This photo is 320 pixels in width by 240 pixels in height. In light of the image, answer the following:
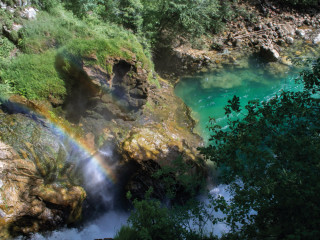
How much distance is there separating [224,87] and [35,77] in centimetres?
976

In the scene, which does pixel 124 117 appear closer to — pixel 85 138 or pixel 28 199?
pixel 85 138

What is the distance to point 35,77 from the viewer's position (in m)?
8.57

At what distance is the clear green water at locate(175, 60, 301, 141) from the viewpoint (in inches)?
496

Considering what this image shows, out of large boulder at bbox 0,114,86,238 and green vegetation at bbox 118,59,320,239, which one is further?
large boulder at bbox 0,114,86,238

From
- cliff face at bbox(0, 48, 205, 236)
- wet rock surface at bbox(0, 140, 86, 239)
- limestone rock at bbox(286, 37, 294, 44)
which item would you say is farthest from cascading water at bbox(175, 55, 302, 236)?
wet rock surface at bbox(0, 140, 86, 239)

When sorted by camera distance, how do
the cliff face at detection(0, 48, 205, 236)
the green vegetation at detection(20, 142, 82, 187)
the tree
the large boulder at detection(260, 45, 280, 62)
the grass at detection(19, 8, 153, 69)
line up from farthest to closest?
the large boulder at detection(260, 45, 280, 62) → the grass at detection(19, 8, 153, 69) → the green vegetation at detection(20, 142, 82, 187) → the cliff face at detection(0, 48, 205, 236) → the tree

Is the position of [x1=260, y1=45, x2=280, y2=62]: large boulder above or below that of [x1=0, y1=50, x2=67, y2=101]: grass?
above

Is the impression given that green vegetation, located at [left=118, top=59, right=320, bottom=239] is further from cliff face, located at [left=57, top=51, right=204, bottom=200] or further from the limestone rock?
the limestone rock

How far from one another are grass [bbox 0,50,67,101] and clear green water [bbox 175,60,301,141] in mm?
6500

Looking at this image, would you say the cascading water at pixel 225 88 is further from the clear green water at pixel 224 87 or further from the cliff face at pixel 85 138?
the cliff face at pixel 85 138

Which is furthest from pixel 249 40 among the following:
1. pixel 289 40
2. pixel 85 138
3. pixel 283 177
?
pixel 283 177

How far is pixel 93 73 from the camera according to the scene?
28.3ft

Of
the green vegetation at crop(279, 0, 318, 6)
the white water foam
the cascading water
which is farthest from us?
the green vegetation at crop(279, 0, 318, 6)

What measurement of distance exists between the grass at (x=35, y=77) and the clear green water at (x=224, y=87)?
650 centimetres
